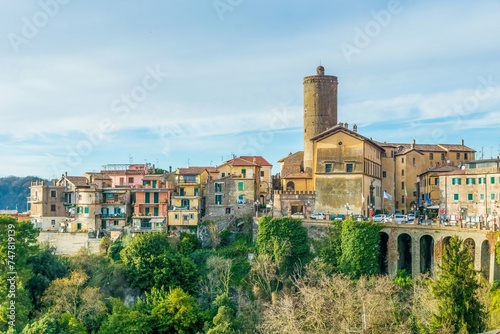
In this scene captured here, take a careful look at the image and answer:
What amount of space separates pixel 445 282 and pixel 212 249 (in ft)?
85.4

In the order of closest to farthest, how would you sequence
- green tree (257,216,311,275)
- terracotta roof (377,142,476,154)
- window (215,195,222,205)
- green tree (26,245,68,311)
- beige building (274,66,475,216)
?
green tree (26,245,68,311)
green tree (257,216,311,275)
beige building (274,66,475,216)
window (215,195,222,205)
terracotta roof (377,142,476,154)

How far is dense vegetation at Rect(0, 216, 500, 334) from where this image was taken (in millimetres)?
38906

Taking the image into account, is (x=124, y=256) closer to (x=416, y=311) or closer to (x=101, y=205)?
(x=101, y=205)

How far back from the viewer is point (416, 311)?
138ft

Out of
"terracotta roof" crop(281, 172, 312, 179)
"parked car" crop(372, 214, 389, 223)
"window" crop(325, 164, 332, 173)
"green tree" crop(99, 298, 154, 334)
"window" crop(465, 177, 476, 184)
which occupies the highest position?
"window" crop(325, 164, 332, 173)

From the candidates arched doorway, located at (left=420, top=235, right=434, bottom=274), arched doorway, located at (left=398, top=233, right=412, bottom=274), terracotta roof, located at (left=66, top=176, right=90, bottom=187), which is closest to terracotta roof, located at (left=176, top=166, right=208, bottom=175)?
terracotta roof, located at (left=66, top=176, right=90, bottom=187)

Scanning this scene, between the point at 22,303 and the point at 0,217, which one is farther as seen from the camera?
the point at 0,217

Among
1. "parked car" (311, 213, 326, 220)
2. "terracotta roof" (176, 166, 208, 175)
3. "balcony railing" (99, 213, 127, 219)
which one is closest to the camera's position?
"parked car" (311, 213, 326, 220)

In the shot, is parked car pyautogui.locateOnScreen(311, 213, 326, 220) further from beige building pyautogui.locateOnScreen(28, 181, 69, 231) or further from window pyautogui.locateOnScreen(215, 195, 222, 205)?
beige building pyautogui.locateOnScreen(28, 181, 69, 231)

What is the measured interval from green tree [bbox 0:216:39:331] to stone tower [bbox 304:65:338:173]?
3022 cm

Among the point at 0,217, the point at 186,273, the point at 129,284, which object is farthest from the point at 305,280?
the point at 0,217

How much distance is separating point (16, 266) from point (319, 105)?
115 ft

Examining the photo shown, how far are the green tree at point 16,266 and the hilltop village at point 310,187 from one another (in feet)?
47.3

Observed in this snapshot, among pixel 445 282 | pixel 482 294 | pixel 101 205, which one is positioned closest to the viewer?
pixel 445 282
